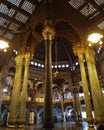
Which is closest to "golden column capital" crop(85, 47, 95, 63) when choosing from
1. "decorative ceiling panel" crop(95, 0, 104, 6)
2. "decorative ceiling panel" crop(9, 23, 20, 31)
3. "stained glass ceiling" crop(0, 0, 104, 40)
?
"stained glass ceiling" crop(0, 0, 104, 40)

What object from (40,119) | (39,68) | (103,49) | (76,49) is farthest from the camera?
(40,119)

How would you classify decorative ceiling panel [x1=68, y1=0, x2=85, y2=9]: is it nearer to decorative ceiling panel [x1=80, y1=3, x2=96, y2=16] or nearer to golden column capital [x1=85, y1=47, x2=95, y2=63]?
decorative ceiling panel [x1=80, y1=3, x2=96, y2=16]

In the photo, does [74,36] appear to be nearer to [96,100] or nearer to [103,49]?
[96,100]

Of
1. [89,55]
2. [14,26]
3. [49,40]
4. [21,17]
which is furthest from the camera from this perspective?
[14,26]

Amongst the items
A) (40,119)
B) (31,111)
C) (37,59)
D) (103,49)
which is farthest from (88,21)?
(40,119)

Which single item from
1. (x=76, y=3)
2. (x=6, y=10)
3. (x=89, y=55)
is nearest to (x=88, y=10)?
(x=76, y=3)

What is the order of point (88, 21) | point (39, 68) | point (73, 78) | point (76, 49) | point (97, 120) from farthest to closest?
1. point (39, 68)
2. point (73, 78)
3. point (88, 21)
4. point (76, 49)
5. point (97, 120)

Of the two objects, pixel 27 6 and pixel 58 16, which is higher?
pixel 27 6

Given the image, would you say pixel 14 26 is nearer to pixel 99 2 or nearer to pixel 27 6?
pixel 27 6

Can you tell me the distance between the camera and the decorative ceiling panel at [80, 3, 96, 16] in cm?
962

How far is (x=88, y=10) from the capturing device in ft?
31.7

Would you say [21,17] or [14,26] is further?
[14,26]

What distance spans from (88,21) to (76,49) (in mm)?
2583

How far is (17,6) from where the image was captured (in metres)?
9.88
